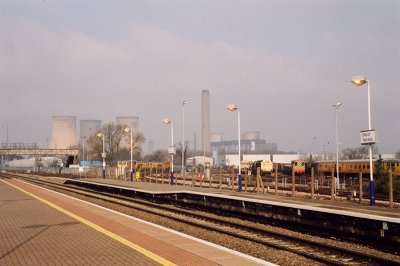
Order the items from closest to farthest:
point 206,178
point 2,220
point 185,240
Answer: point 185,240, point 2,220, point 206,178

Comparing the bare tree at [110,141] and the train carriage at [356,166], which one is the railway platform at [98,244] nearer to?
the train carriage at [356,166]

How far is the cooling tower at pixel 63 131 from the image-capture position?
162 meters

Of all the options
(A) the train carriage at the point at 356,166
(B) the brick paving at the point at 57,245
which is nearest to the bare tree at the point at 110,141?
(A) the train carriage at the point at 356,166

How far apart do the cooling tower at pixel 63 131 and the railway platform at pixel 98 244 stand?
497 feet

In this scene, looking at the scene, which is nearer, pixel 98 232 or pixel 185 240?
pixel 185 240

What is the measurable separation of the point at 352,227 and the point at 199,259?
19.0 feet

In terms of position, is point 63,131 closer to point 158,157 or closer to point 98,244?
point 158,157

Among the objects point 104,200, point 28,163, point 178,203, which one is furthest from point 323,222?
point 28,163

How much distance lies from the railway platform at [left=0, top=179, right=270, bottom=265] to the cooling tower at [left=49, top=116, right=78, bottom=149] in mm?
151513

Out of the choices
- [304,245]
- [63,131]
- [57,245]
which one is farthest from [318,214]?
[63,131]

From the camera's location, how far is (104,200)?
26750 mm

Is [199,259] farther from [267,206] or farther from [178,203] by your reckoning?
[178,203]

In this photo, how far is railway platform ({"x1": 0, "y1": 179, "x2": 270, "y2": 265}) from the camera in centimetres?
877

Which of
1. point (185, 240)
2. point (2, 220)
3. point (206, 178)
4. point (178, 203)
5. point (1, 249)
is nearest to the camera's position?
point (1, 249)
